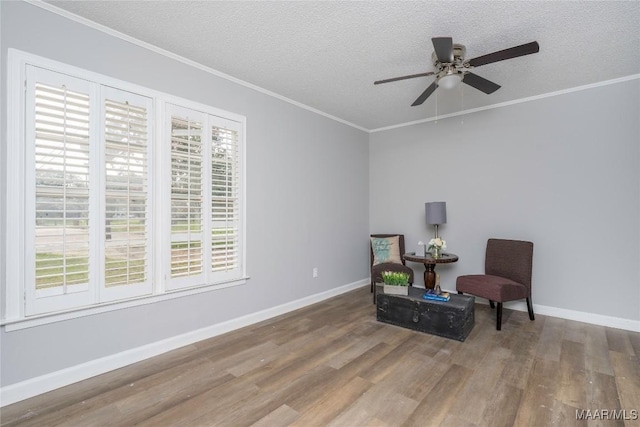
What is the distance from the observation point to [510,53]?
2139mm

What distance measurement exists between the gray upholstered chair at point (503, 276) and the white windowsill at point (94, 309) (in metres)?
2.79

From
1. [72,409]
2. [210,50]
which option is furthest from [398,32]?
[72,409]

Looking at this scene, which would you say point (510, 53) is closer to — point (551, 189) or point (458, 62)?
point (458, 62)

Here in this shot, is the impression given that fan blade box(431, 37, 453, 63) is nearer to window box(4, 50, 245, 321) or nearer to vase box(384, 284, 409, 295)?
window box(4, 50, 245, 321)

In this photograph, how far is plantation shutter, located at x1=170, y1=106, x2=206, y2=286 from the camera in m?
2.75

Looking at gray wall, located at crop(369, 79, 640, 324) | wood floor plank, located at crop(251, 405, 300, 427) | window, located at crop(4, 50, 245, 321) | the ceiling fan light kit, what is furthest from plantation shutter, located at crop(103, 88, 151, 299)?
gray wall, located at crop(369, 79, 640, 324)

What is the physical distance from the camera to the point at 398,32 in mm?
2414

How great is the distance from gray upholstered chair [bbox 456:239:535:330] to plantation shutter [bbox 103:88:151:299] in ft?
11.0

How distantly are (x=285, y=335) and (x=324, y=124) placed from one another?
9.57 ft

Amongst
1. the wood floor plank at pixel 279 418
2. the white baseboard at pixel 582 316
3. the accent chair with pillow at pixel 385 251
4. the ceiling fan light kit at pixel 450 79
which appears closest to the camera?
the wood floor plank at pixel 279 418

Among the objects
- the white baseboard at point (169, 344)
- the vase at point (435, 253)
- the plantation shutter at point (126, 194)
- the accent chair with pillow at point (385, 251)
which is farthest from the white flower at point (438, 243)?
the plantation shutter at point (126, 194)

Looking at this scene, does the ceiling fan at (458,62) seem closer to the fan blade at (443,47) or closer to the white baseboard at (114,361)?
the fan blade at (443,47)

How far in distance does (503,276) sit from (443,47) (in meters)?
2.82

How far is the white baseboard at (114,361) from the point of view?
199 centimetres
